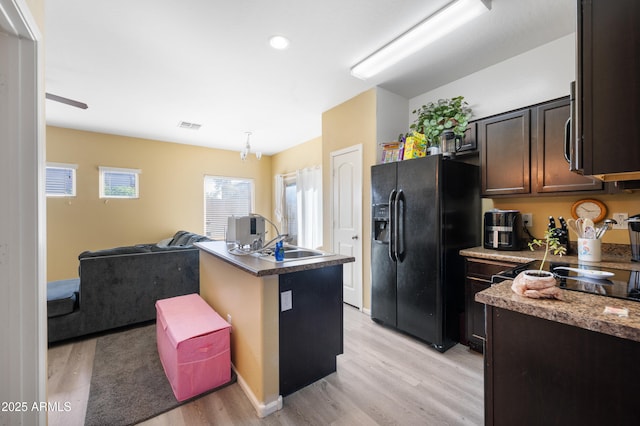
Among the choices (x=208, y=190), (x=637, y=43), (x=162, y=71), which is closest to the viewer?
(x=637, y=43)

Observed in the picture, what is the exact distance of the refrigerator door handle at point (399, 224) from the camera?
8.87 feet

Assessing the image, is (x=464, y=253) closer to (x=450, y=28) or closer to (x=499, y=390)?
(x=499, y=390)

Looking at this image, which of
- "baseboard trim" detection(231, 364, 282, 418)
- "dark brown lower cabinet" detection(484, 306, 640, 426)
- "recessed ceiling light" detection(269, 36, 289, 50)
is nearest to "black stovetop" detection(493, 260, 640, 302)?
→ "dark brown lower cabinet" detection(484, 306, 640, 426)

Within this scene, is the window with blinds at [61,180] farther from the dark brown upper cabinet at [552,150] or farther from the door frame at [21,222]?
the dark brown upper cabinet at [552,150]

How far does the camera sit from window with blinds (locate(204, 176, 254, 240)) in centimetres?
584

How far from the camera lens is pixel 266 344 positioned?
1737 mm

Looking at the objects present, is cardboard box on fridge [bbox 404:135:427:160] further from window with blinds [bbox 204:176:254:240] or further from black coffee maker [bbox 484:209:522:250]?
window with blinds [bbox 204:176:254:240]

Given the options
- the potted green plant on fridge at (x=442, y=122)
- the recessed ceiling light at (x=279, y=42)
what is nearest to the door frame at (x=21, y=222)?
the recessed ceiling light at (x=279, y=42)

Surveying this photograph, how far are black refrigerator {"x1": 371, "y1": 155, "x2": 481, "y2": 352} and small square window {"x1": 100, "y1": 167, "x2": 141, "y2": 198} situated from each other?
4622 millimetres

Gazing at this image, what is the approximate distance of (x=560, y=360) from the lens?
97 centimetres

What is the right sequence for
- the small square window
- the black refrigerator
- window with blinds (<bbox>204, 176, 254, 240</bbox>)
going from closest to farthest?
the black refrigerator, the small square window, window with blinds (<bbox>204, 176, 254, 240</bbox>)

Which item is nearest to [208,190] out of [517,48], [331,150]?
[331,150]

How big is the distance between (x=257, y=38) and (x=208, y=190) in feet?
13.6

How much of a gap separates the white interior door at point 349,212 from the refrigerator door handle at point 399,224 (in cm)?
74
